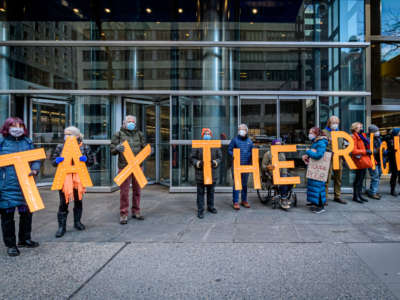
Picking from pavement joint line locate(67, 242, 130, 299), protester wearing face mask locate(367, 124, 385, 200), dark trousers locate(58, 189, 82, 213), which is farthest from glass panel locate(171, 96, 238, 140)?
pavement joint line locate(67, 242, 130, 299)

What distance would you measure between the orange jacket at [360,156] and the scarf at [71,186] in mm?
6612

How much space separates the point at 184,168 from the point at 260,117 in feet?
9.79

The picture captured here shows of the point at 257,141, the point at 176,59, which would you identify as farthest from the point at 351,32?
the point at 176,59

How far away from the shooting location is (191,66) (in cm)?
870

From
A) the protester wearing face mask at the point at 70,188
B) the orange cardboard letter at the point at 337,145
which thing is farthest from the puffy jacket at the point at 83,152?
the orange cardboard letter at the point at 337,145

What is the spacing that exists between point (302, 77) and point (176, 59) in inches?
165

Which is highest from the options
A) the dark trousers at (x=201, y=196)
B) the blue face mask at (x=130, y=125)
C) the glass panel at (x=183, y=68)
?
the glass panel at (x=183, y=68)

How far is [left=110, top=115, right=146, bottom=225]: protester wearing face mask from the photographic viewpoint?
5.49 m

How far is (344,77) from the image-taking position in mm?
8531

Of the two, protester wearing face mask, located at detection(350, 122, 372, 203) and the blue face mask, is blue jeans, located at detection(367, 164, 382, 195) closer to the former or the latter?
protester wearing face mask, located at detection(350, 122, 372, 203)

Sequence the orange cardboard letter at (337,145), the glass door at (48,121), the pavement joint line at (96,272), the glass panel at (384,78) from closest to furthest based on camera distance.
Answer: the pavement joint line at (96,272), the orange cardboard letter at (337,145), the glass door at (48,121), the glass panel at (384,78)

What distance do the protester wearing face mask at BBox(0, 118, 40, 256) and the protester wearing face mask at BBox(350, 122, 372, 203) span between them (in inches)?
287

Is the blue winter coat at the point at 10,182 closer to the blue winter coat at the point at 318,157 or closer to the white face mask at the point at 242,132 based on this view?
the white face mask at the point at 242,132

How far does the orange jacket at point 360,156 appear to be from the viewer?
6.88m
